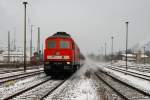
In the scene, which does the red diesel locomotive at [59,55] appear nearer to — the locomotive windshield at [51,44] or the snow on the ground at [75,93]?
the locomotive windshield at [51,44]

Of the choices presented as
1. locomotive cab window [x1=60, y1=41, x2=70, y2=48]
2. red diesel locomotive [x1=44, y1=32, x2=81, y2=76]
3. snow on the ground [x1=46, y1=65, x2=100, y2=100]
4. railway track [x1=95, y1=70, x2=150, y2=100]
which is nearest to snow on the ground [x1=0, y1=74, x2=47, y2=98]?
snow on the ground [x1=46, y1=65, x2=100, y2=100]

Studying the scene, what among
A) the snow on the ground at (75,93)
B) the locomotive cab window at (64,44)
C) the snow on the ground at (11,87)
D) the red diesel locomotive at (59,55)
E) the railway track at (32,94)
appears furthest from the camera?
the locomotive cab window at (64,44)

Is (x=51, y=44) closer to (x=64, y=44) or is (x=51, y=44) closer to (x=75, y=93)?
(x=64, y=44)

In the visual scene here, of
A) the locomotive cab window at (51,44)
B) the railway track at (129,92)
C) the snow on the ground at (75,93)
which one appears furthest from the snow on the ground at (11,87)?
the locomotive cab window at (51,44)

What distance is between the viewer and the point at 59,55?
79.1 ft

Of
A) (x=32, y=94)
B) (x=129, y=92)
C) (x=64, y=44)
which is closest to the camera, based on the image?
(x=32, y=94)

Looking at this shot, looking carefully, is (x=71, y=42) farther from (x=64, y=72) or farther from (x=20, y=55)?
(x=20, y=55)

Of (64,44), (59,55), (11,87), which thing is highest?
(64,44)

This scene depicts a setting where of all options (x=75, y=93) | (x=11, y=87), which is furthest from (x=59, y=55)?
(x=75, y=93)

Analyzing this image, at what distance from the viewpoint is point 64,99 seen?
12.1 m

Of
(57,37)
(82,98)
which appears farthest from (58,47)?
(82,98)

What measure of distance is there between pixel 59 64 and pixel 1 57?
11208 centimetres

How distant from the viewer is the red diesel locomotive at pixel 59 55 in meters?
23.8

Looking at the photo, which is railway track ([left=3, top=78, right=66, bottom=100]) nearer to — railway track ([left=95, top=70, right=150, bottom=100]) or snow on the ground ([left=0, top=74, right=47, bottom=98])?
snow on the ground ([left=0, top=74, right=47, bottom=98])
